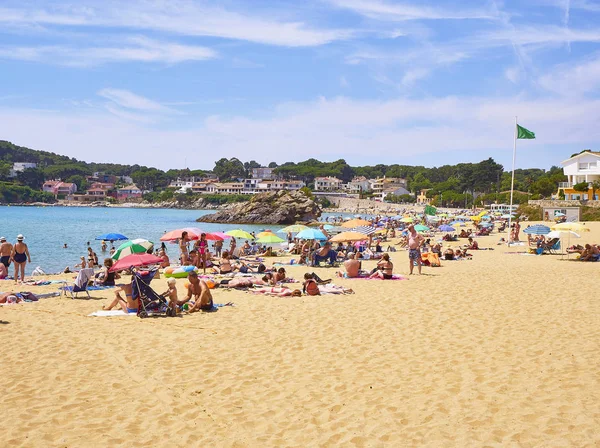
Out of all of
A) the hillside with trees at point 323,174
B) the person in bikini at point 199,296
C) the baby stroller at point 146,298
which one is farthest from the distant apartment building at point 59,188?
the person in bikini at point 199,296

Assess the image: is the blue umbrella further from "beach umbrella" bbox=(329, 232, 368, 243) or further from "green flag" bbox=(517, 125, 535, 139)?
"green flag" bbox=(517, 125, 535, 139)

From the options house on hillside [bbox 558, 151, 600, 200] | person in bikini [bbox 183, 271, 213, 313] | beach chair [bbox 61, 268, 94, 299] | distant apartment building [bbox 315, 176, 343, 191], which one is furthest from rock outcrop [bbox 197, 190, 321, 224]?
distant apartment building [bbox 315, 176, 343, 191]

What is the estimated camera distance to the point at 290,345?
7379 mm

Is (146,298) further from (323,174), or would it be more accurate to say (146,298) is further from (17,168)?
(17,168)

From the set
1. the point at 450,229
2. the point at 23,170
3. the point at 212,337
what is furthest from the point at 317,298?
the point at 23,170

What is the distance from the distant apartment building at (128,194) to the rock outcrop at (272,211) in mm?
92749

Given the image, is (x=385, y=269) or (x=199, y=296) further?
(x=385, y=269)

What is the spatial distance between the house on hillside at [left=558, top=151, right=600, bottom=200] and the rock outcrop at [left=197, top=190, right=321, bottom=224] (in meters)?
32.0

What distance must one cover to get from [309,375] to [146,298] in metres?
4.56

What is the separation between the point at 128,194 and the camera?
160375mm

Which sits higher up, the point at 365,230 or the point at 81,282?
the point at 365,230

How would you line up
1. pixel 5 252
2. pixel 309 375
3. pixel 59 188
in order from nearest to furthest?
pixel 309 375 < pixel 5 252 < pixel 59 188

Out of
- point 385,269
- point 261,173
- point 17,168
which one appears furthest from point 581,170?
point 17,168

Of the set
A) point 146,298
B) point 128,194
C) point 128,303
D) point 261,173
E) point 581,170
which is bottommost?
point 128,303
